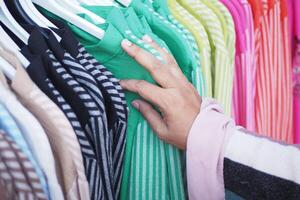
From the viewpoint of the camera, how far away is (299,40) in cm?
79

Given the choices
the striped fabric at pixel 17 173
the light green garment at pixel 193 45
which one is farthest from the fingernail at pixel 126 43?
the striped fabric at pixel 17 173

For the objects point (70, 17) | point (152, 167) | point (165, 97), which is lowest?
point (152, 167)

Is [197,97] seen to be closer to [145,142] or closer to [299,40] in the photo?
[145,142]

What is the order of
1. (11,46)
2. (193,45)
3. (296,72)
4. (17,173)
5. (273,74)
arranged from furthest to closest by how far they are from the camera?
(296,72) → (273,74) → (193,45) → (11,46) → (17,173)

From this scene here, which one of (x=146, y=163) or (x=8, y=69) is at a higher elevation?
(x=8, y=69)

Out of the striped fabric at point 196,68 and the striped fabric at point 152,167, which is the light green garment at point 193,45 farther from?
the striped fabric at point 152,167

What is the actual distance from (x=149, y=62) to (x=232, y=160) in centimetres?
18

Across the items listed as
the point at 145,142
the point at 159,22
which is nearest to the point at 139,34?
the point at 159,22

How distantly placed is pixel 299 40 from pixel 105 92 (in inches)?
21.1

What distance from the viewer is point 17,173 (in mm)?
332

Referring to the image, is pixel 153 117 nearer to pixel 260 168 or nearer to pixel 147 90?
pixel 147 90

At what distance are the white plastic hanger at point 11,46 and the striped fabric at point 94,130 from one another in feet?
0.11

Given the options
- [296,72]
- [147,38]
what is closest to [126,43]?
[147,38]

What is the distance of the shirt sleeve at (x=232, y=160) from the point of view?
0.47 meters
